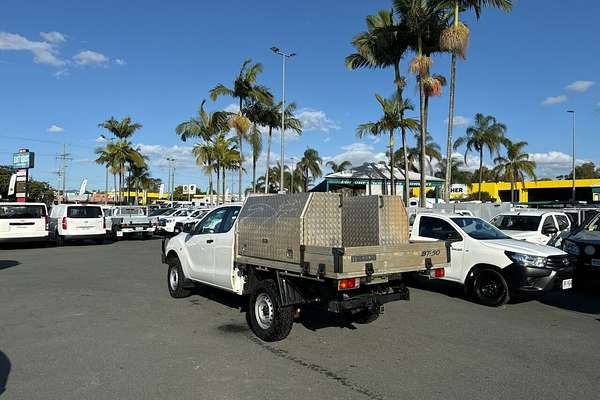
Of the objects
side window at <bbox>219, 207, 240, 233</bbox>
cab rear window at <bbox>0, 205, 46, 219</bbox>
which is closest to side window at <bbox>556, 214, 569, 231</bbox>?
side window at <bbox>219, 207, 240, 233</bbox>

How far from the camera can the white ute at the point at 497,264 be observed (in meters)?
8.63

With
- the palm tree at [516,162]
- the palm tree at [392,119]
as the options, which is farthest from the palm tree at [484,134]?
the palm tree at [392,119]

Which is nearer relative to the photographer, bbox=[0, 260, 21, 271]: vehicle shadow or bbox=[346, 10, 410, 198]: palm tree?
bbox=[0, 260, 21, 271]: vehicle shadow

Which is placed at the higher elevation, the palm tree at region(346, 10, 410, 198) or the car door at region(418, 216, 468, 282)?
the palm tree at region(346, 10, 410, 198)

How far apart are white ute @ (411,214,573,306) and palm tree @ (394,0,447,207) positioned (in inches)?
522

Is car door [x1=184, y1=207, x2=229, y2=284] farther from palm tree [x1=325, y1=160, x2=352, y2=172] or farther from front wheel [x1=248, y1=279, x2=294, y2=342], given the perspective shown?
palm tree [x1=325, y1=160, x2=352, y2=172]

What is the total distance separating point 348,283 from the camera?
572 centimetres

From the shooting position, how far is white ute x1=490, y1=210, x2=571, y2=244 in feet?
42.9

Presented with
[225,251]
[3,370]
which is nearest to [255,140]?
[225,251]

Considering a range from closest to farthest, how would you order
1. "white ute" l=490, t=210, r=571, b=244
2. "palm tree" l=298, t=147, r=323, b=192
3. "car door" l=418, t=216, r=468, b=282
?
"car door" l=418, t=216, r=468, b=282 → "white ute" l=490, t=210, r=571, b=244 → "palm tree" l=298, t=147, r=323, b=192

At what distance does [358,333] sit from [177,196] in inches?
5064

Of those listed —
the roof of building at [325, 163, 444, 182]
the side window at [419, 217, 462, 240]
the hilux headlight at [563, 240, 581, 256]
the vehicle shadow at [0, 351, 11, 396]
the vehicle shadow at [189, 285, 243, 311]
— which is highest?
the roof of building at [325, 163, 444, 182]

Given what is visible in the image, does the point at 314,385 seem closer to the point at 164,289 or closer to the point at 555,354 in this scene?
the point at 555,354

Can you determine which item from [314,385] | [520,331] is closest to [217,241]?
[314,385]
